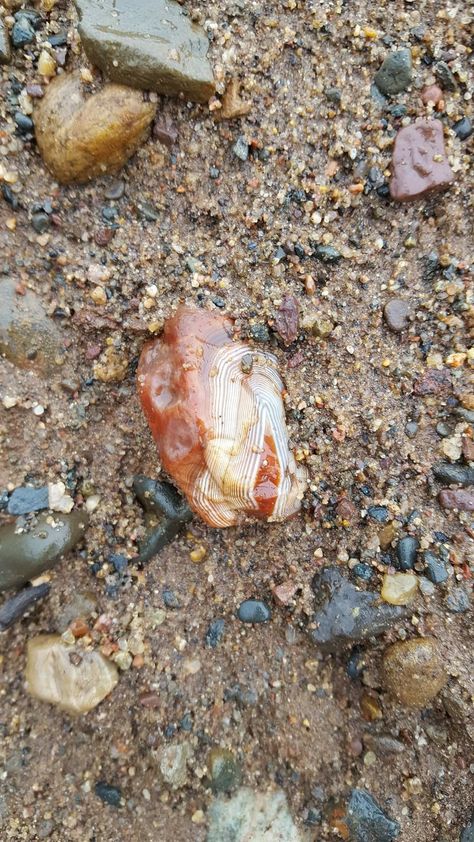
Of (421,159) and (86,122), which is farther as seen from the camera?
(421,159)

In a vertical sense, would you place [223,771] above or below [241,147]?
below

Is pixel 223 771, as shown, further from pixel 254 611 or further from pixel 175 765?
pixel 254 611

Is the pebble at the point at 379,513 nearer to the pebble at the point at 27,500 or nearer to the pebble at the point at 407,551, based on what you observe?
the pebble at the point at 407,551

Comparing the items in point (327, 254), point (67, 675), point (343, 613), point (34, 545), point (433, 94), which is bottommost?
point (67, 675)

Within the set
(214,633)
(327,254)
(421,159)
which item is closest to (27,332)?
(327,254)

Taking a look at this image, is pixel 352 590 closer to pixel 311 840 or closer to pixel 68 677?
pixel 311 840

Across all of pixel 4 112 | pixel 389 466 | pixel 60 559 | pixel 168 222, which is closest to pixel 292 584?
pixel 389 466

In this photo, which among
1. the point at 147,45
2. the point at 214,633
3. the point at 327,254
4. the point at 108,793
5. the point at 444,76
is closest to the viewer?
the point at 147,45

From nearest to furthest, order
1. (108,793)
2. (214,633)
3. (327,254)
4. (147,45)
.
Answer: (147,45) → (327,254) → (108,793) → (214,633)
